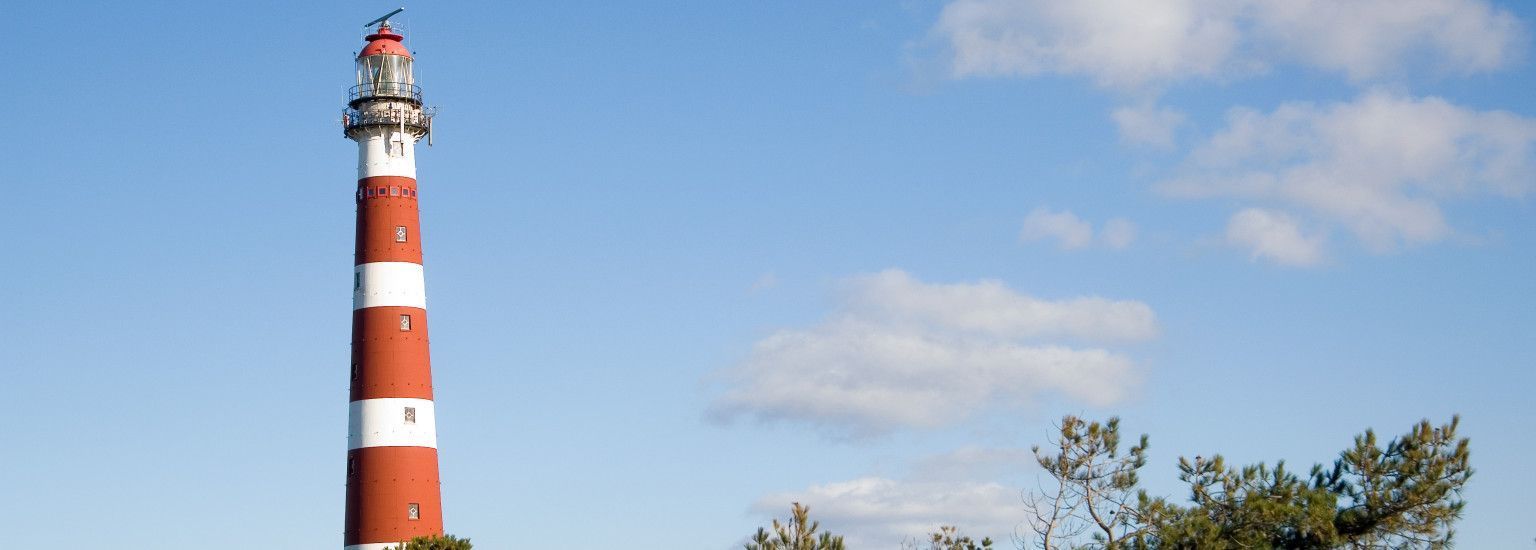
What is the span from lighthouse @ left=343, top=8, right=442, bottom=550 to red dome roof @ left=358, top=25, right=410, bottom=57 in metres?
2.93

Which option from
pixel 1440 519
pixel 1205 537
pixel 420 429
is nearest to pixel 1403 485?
pixel 1440 519

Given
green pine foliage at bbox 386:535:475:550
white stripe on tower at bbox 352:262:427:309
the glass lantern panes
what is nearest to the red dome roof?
the glass lantern panes

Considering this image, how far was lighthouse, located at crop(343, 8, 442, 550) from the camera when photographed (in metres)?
76.7

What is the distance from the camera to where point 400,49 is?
83750 mm

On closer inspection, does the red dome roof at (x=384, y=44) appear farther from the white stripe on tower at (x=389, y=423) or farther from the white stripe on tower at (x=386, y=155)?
the white stripe on tower at (x=389, y=423)

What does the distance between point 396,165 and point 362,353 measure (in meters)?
7.55

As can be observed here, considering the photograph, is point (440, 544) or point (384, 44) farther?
point (384, 44)

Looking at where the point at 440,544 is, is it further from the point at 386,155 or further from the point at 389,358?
the point at 386,155

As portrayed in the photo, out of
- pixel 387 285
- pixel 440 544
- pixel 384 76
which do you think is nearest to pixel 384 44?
pixel 384 76

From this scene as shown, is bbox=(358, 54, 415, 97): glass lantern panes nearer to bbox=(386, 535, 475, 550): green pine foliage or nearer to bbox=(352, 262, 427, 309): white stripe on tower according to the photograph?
bbox=(352, 262, 427, 309): white stripe on tower

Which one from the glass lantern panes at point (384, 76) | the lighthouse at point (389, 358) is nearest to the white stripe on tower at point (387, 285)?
the lighthouse at point (389, 358)

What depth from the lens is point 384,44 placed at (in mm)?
83625

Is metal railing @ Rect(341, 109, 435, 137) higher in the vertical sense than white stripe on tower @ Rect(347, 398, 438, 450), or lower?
higher

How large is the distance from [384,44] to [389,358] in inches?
544
